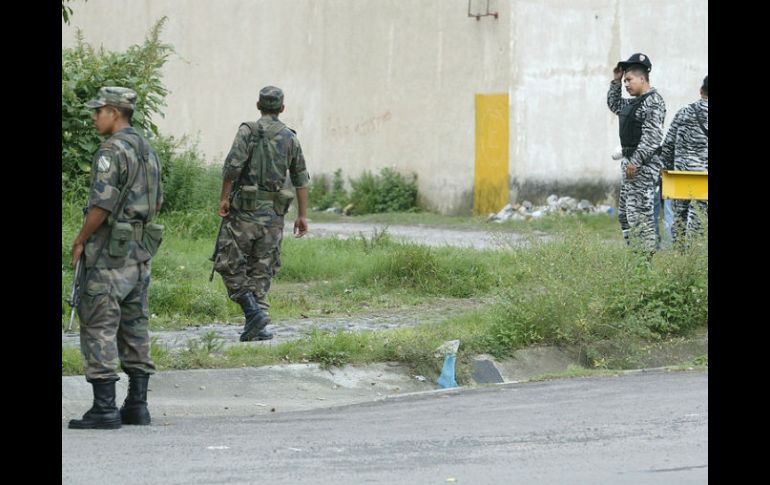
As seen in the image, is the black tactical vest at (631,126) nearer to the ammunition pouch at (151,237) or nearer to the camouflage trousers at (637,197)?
the camouflage trousers at (637,197)

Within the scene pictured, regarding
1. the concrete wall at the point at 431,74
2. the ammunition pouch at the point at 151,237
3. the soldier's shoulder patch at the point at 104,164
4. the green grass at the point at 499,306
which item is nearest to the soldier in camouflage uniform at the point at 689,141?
the green grass at the point at 499,306

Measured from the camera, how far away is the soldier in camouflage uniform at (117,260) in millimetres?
7125

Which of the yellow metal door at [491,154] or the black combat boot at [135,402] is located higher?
the yellow metal door at [491,154]

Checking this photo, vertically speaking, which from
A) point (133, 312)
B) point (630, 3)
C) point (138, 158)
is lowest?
point (133, 312)

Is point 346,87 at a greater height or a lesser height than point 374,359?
greater

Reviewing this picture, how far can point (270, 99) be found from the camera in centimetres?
963

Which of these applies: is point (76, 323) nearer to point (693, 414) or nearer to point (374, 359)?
point (374, 359)

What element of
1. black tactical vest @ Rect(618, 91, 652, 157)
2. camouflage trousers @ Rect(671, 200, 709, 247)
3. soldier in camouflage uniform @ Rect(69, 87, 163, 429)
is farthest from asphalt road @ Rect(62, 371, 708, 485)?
black tactical vest @ Rect(618, 91, 652, 157)

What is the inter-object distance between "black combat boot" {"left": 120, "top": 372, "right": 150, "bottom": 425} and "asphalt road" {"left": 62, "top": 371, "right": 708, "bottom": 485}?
0.31 ft

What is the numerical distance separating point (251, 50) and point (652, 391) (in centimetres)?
1849

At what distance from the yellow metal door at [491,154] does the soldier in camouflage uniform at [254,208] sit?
11.5m
